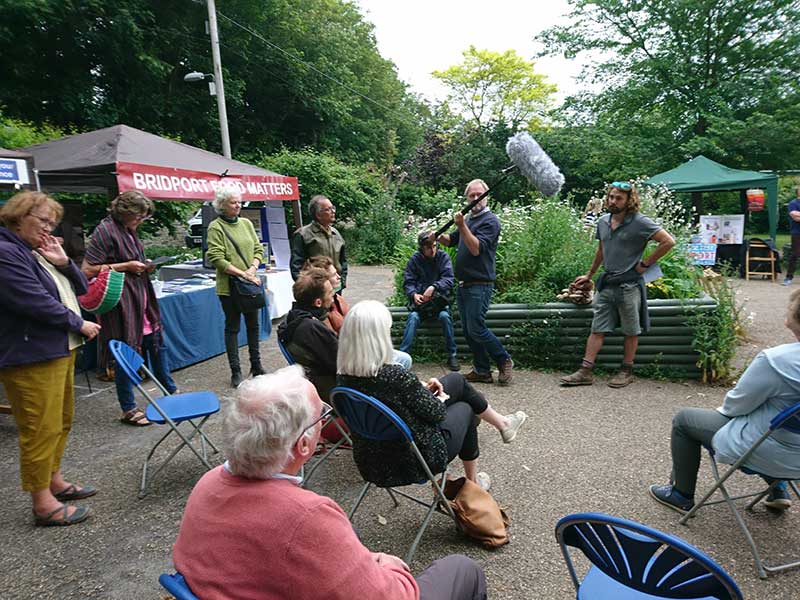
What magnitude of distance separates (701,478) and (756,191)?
1404 centimetres

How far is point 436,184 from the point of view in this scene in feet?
73.0

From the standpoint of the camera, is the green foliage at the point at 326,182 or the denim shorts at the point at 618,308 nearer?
the denim shorts at the point at 618,308

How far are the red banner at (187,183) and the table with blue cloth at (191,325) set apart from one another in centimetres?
115

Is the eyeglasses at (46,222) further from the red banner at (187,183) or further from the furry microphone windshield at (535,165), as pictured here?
the furry microphone windshield at (535,165)

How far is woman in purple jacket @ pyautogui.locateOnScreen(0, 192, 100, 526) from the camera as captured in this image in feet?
8.40

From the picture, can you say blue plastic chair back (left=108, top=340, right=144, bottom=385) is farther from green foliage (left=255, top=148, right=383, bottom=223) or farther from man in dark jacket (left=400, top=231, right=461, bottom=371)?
green foliage (left=255, top=148, right=383, bottom=223)

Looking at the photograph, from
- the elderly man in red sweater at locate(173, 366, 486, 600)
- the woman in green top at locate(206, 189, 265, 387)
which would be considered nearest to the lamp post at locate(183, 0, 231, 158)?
the woman in green top at locate(206, 189, 265, 387)

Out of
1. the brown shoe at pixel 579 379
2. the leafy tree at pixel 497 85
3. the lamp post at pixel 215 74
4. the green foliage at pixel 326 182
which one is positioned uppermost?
the leafy tree at pixel 497 85

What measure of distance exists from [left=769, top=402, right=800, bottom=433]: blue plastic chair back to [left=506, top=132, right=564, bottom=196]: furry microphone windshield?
297 centimetres

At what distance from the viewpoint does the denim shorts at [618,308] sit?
15.1ft

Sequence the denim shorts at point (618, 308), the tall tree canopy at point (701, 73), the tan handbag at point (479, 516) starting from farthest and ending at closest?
the tall tree canopy at point (701, 73)
the denim shorts at point (618, 308)
the tan handbag at point (479, 516)

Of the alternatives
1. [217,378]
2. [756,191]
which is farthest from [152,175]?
[756,191]

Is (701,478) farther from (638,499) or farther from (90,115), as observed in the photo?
(90,115)

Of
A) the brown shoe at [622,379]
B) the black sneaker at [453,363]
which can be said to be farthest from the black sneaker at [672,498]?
the black sneaker at [453,363]
